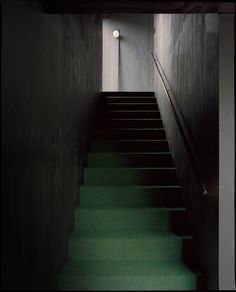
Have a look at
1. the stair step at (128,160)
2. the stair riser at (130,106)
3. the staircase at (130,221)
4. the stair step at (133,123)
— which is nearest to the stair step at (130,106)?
the stair riser at (130,106)

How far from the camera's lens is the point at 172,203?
3.93 metres

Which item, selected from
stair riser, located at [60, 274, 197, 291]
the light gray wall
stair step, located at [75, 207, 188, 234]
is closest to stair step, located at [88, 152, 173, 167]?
stair step, located at [75, 207, 188, 234]

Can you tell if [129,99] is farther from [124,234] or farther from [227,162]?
[227,162]

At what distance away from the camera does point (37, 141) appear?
2.23 metres

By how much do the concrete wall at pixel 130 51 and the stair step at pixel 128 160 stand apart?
14.5 ft

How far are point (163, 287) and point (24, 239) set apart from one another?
139 centimetres

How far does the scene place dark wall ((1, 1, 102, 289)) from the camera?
172 centimetres

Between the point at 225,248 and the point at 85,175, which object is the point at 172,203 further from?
the point at 225,248

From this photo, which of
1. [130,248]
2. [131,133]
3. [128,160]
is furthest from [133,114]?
[130,248]

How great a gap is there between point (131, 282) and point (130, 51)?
6881mm

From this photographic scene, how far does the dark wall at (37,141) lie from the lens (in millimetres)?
1719

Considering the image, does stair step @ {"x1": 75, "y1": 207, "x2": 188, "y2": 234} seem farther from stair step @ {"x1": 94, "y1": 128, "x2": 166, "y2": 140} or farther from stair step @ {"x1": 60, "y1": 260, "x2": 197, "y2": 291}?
stair step @ {"x1": 94, "y1": 128, "x2": 166, "y2": 140}

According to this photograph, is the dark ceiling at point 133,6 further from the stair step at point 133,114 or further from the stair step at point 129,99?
the stair step at point 129,99

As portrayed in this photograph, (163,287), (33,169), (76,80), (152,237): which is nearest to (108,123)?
(76,80)
